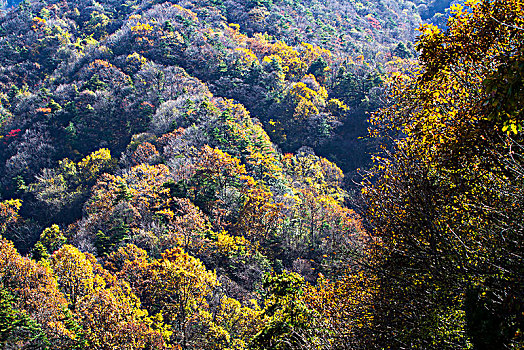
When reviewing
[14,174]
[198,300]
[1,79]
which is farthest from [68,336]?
[1,79]

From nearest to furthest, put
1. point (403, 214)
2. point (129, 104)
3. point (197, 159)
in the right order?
point (403, 214) < point (197, 159) < point (129, 104)

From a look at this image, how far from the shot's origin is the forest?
7.22 meters

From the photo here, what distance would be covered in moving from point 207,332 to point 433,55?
2097 cm

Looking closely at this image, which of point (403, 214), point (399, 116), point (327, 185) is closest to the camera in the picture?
point (403, 214)

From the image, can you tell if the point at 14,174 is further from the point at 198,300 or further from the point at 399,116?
the point at 399,116

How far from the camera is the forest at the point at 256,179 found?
23.7ft

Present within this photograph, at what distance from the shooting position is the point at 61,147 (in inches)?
2365

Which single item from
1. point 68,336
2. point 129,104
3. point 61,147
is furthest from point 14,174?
point 68,336

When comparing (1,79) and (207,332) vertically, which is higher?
(1,79)

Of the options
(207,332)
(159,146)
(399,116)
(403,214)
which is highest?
(159,146)

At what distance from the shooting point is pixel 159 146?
174 ft

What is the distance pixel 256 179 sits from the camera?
4438 centimetres

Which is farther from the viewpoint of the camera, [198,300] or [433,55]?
[198,300]

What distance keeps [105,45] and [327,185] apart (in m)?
60.4
